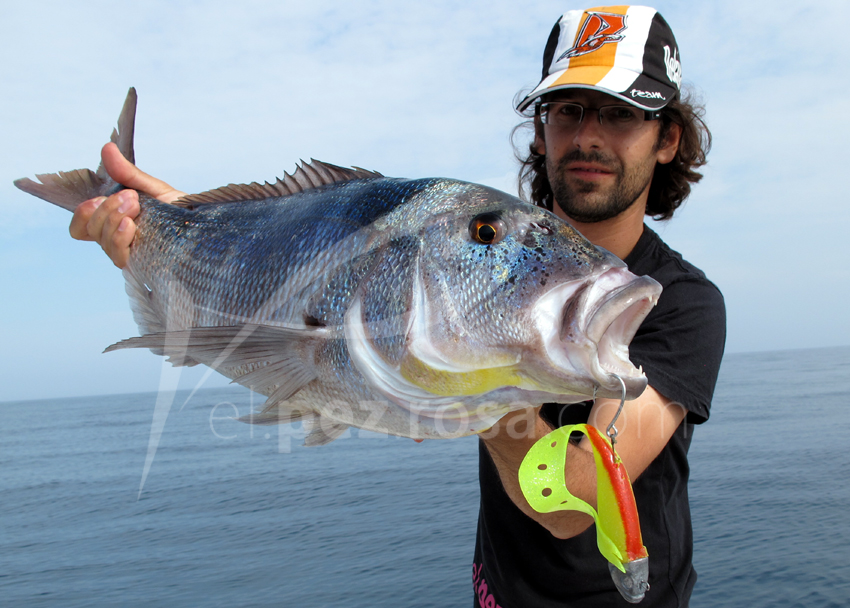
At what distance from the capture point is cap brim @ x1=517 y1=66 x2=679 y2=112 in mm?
2203

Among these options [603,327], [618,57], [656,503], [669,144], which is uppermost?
[618,57]

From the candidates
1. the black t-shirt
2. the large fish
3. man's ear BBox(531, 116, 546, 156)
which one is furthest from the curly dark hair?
the large fish

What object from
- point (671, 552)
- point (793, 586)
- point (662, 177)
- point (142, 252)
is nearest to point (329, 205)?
point (142, 252)

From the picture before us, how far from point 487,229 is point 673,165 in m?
2.33

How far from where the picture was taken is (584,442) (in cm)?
169

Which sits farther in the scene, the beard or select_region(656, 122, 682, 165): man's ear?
select_region(656, 122, 682, 165): man's ear

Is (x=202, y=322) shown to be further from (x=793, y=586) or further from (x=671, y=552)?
(x=793, y=586)

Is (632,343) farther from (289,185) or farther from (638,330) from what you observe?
(289,185)

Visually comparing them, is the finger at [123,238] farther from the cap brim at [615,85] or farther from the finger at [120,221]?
the cap brim at [615,85]

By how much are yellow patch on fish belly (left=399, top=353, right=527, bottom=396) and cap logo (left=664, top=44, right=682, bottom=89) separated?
1881 millimetres

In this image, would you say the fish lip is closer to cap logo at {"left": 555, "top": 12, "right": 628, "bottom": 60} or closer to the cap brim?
the cap brim

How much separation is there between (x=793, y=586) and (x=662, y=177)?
25.0 feet

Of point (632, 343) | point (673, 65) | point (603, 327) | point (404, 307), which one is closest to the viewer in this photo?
point (603, 327)

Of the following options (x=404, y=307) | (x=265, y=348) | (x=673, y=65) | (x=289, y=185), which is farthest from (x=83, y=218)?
A: (x=673, y=65)
